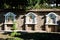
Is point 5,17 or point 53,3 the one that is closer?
point 5,17

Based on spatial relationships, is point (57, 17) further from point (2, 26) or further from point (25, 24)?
point (2, 26)

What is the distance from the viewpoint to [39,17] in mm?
19000

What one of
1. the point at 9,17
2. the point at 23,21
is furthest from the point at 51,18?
Result: the point at 9,17

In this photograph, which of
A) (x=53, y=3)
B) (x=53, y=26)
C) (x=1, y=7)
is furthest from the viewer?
(x=53, y=3)

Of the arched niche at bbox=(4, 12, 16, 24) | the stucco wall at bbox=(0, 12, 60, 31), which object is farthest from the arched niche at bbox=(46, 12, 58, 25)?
the arched niche at bbox=(4, 12, 16, 24)

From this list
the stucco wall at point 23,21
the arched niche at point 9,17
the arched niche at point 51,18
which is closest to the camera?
the arched niche at point 51,18

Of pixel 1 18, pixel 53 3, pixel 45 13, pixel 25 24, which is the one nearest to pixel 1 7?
pixel 1 18

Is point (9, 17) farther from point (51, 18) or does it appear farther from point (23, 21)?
point (51, 18)

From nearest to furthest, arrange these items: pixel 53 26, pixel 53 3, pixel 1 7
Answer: pixel 53 26
pixel 1 7
pixel 53 3

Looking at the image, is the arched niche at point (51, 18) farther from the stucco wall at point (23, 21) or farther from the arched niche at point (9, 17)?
the arched niche at point (9, 17)

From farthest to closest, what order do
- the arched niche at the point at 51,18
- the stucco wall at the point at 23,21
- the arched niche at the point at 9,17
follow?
the arched niche at the point at 9,17 → the stucco wall at the point at 23,21 → the arched niche at the point at 51,18

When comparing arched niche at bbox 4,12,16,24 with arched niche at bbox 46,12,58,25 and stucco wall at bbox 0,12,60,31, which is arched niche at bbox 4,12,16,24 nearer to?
stucco wall at bbox 0,12,60,31

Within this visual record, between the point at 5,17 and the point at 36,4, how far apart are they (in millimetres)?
3011

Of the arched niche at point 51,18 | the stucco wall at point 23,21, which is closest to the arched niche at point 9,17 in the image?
the stucco wall at point 23,21
